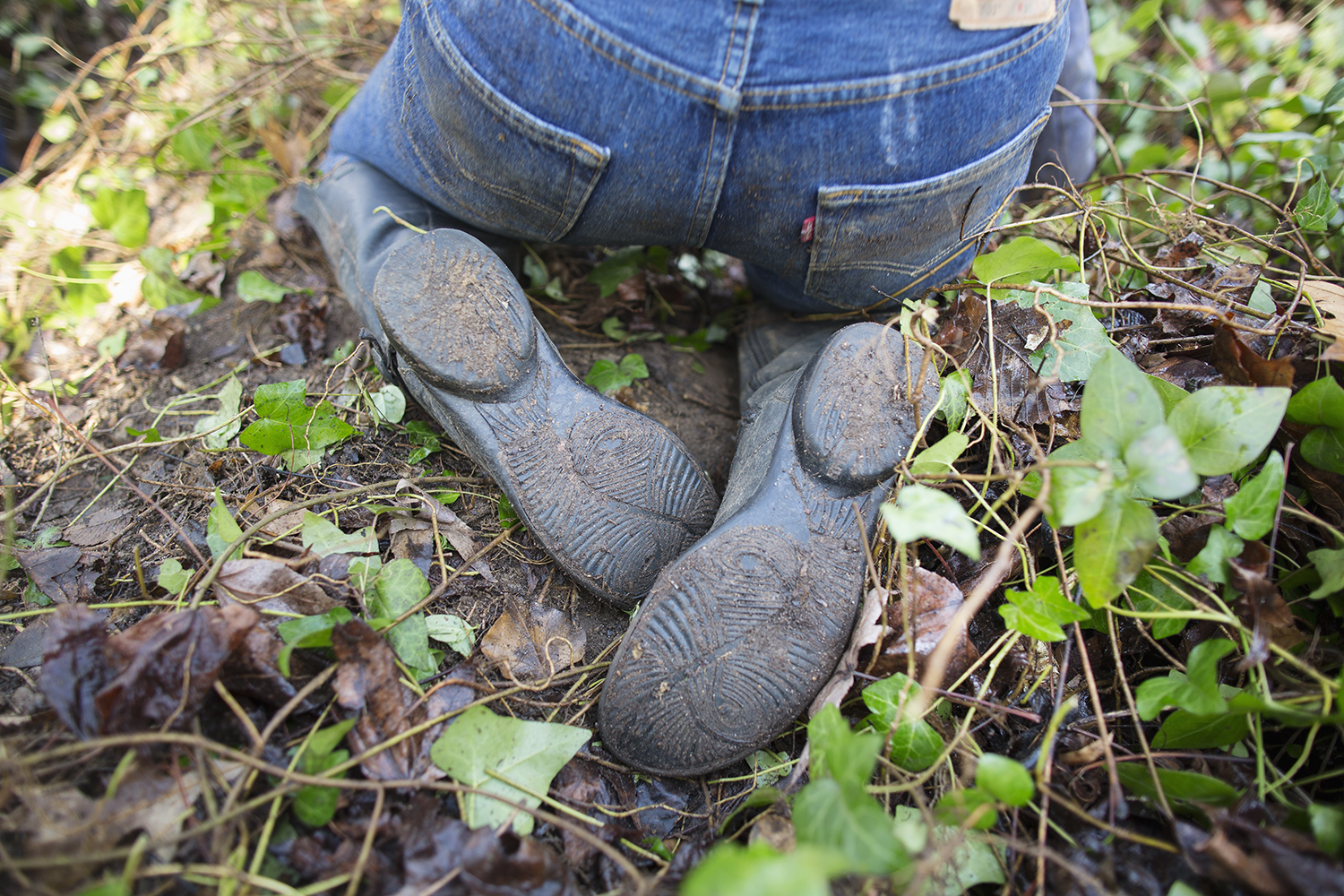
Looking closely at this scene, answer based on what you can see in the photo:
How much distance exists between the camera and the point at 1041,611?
0.88 m

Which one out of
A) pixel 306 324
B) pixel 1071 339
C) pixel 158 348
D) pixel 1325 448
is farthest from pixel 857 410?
pixel 158 348

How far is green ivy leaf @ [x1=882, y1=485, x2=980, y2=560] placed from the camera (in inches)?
28.6

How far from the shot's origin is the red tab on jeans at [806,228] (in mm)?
975

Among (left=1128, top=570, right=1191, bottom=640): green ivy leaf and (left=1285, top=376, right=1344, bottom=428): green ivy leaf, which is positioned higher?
(left=1285, top=376, right=1344, bottom=428): green ivy leaf

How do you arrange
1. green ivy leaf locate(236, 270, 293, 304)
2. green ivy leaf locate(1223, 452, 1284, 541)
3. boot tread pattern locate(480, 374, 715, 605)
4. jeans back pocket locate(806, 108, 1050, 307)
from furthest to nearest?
1. green ivy leaf locate(236, 270, 293, 304)
2. boot tread pattern locate(480, 374, 715, 605)
3. jeans back pocket locate(806, 108, 1050, 307)
4. green ivy leaf locate(1223, 452, 1284, 541)

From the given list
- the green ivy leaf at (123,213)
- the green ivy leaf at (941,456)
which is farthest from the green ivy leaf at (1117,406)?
the green ivy leaf at (123,213)

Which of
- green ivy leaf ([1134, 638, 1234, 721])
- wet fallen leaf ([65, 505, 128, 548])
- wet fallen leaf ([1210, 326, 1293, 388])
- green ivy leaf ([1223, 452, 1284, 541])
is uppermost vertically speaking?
wet fallen leaf ([1210, 326, 1293, 388])

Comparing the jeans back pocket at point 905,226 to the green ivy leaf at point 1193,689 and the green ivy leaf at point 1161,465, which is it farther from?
the green ivy leaf at point 1193,689

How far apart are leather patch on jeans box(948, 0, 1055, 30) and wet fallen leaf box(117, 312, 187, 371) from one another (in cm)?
149

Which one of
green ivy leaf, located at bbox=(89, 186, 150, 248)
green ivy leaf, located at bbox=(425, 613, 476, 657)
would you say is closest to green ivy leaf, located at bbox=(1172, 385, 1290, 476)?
green ivy leaf, located at bbox=(425, 613, 476, 657)

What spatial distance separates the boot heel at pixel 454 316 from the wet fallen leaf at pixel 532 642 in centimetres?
33

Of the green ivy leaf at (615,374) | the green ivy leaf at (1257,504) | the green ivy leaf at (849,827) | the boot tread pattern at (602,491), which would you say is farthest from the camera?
the green ivy leaf at (615,374)

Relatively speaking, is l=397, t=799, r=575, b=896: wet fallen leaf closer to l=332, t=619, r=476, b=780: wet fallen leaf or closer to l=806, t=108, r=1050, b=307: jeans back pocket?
l=332, t=619, r=476, b=780: wet fallen leaf

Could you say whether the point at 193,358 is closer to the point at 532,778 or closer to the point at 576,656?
the point at 576,656
